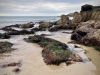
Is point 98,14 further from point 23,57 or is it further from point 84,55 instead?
point 23,57

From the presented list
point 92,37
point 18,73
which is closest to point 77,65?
point 18,73

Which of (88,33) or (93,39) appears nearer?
(93,39)

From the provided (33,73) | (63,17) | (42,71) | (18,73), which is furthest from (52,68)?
(63,17)

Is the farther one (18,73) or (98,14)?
(98,14)

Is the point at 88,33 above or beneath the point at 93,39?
above

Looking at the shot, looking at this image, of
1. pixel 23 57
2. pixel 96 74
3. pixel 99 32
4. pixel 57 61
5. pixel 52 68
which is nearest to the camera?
pixel 96 74

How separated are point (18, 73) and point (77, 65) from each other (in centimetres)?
368

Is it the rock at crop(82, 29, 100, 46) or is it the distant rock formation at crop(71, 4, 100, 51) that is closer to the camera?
the rock at crop(82, 29, 100, 46)

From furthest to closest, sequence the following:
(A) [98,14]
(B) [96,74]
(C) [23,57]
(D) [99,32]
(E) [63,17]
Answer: (E) [63,17]
(A) [98,14]
(D) [99,32]
(C) [23,57]
(B) [96,74]

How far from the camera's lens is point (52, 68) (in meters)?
8.59

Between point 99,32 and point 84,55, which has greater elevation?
point 99,32

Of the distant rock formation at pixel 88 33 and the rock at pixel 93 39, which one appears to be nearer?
the rock at pixel 93 39

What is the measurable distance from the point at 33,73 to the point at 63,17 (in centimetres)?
3376

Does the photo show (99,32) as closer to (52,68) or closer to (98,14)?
(52,68)
